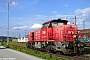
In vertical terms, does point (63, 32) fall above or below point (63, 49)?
above

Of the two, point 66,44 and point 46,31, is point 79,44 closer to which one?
point 66,44

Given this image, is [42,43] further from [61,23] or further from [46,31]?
[61,23]

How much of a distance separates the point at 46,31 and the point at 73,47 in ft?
17.0

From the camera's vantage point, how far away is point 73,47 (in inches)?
725

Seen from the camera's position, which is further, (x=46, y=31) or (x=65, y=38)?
(x=46, y=31)

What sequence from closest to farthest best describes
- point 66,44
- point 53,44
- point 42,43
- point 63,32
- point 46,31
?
point 66,44
point 63,32
point 53,44
point 46,31
point 42,43

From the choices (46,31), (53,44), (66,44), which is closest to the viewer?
(66,44)

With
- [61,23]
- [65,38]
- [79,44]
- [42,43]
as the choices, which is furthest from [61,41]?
[42,43]

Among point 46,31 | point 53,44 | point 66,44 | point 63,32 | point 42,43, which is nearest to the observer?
point 66,44

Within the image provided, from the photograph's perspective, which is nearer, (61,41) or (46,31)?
(61,41)

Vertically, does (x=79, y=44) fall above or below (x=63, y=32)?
below

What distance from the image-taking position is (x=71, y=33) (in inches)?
766

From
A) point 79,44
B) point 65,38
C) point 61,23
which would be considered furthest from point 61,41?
point 61,23

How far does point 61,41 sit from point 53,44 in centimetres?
211
